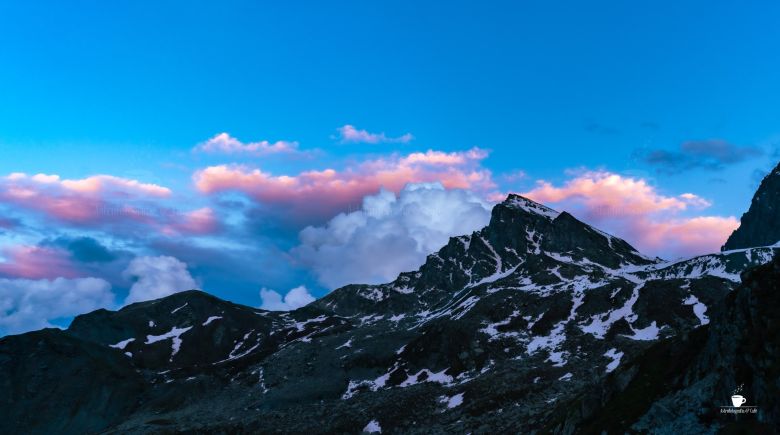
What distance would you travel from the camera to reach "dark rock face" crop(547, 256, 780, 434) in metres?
35.7

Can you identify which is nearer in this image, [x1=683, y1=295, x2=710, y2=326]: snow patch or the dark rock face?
the dark rock face

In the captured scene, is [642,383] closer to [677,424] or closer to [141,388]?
[677,424]

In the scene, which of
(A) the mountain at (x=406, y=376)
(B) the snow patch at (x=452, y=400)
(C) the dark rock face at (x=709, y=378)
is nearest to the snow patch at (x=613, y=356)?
(A) the mountain at (x=406, y=376)

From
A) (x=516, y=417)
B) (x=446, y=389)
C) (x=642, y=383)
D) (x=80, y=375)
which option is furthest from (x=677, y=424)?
(x=80, y=375)

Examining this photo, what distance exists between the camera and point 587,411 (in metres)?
50.2

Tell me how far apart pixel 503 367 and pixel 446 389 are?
15785mm

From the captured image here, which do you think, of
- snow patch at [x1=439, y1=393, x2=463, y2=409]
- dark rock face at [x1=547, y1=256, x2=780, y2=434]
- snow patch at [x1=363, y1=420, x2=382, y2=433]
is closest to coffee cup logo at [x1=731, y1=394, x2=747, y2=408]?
dark rock face at [x1=547, y1=256, x2=780, y2=434]

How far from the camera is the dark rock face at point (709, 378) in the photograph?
1405 inches

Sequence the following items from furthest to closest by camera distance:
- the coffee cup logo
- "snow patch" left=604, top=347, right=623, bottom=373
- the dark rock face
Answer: "snow patch" left=604, top=347, right=623, bottom=373, the coffee cup logo, the dark rock face

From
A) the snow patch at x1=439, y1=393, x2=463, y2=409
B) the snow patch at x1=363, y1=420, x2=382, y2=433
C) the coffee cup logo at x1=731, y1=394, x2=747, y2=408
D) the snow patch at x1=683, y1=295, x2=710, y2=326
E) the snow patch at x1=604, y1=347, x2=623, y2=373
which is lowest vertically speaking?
the snow patch at x1=363, y1=420, x2=382, y2=433

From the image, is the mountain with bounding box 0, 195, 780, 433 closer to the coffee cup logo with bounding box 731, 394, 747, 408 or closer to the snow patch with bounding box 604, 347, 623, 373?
the snow patch with bounding box 604, 347, 623, 373

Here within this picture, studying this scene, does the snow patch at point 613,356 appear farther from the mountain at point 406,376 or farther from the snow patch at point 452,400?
the snow patch at point 452,400

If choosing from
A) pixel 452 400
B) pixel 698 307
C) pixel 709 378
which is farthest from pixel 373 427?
pixel 698 307

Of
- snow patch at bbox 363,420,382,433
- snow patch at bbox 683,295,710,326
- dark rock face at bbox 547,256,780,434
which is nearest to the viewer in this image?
dark rock face at bbox 547,256,780,434
